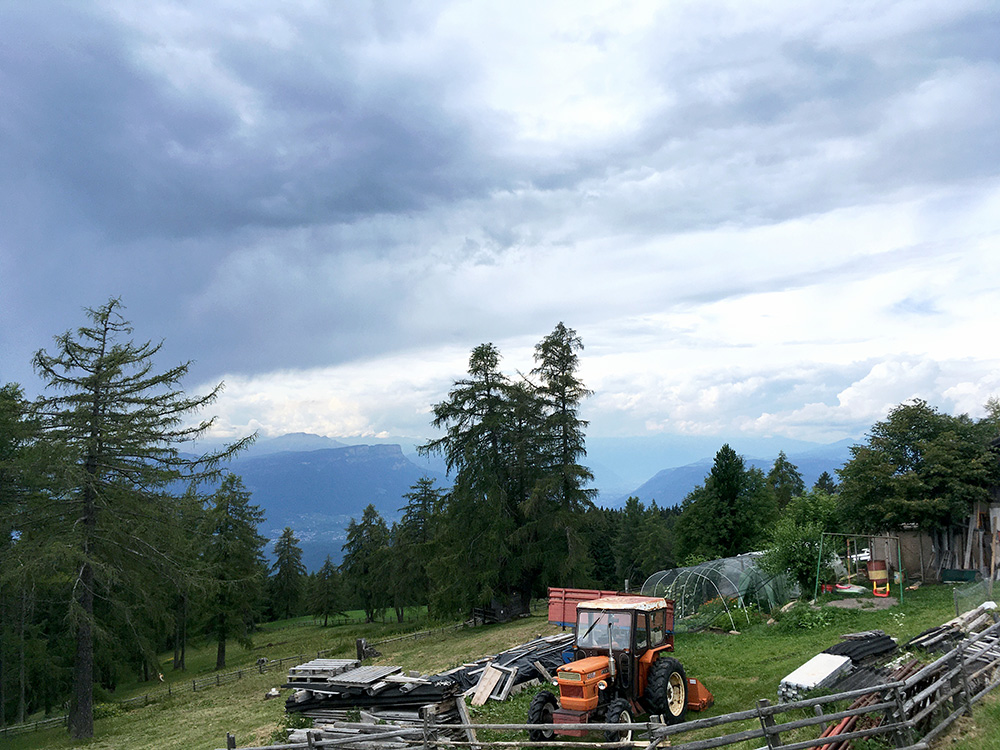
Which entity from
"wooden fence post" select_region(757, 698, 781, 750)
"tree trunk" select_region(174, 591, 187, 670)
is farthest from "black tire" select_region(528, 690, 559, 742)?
"tree trunk" select_region(174, 591, 187, 670)

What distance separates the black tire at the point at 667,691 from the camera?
12.1m

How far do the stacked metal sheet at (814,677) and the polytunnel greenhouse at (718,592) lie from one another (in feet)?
35.1

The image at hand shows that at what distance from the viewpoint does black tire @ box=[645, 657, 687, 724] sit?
39.8 ft

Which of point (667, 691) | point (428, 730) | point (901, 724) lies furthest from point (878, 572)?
point (428, 730)

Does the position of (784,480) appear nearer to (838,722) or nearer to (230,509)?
(230,509)

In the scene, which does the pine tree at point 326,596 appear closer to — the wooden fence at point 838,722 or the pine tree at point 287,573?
the pine tree at point 287,573

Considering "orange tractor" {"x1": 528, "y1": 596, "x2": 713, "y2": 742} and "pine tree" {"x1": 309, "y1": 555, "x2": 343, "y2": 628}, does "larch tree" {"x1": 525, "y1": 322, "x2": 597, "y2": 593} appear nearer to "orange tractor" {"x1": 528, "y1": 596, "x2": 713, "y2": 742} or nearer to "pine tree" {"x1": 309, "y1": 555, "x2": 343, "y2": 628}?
"orange tractor" {"x1": 528, "y1": 596, "x2": 713, "y2": 742}

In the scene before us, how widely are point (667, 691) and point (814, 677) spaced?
2.63 meters

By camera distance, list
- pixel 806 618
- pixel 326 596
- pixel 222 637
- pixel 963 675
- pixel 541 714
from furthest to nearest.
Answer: pixel 326 596 < pixel 222 637 < pixel 806 618 < pixel 541 714 < pixel 963 675

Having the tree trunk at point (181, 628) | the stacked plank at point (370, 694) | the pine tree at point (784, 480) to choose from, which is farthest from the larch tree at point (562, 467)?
the pine tree at point (784, 480)

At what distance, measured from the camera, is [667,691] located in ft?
40.1

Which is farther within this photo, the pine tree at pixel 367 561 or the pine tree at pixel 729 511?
the pine tree at pixel 367 561

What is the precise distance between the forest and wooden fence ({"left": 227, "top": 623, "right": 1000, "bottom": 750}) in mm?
13779

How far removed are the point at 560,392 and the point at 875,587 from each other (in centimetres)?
1525
